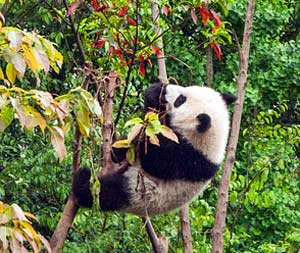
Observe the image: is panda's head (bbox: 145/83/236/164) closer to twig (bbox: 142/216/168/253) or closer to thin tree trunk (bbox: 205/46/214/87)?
twig (bbox: 142/216/168/253)

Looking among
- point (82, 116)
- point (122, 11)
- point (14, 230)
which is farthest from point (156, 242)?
point (14, 230)

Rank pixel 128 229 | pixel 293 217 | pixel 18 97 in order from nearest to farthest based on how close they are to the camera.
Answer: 1. pixel 18 97
2. pixel 128 229
3. pixel 293 217

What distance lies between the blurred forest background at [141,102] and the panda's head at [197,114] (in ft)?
0.71

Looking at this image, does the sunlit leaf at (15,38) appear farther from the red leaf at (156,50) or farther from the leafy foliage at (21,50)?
the red leaf at (156,50)

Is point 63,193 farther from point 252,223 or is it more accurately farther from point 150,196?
point 252,223

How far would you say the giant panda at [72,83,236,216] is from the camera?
13.4 feet

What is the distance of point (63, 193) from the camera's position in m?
5.40

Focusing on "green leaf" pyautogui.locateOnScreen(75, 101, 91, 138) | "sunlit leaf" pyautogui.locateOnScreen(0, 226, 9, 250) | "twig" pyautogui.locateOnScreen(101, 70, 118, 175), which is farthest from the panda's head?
"sunlit leaf" pyautogui.locateOnScreen(0, 226, 9, 250)

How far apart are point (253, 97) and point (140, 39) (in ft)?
13.0

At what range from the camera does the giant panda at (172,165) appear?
4074mm

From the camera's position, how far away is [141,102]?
558 cm

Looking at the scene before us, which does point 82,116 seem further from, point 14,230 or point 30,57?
point 14,230

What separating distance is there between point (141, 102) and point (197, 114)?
1366mm

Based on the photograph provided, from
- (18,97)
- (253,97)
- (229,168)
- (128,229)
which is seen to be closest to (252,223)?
(253,97)
